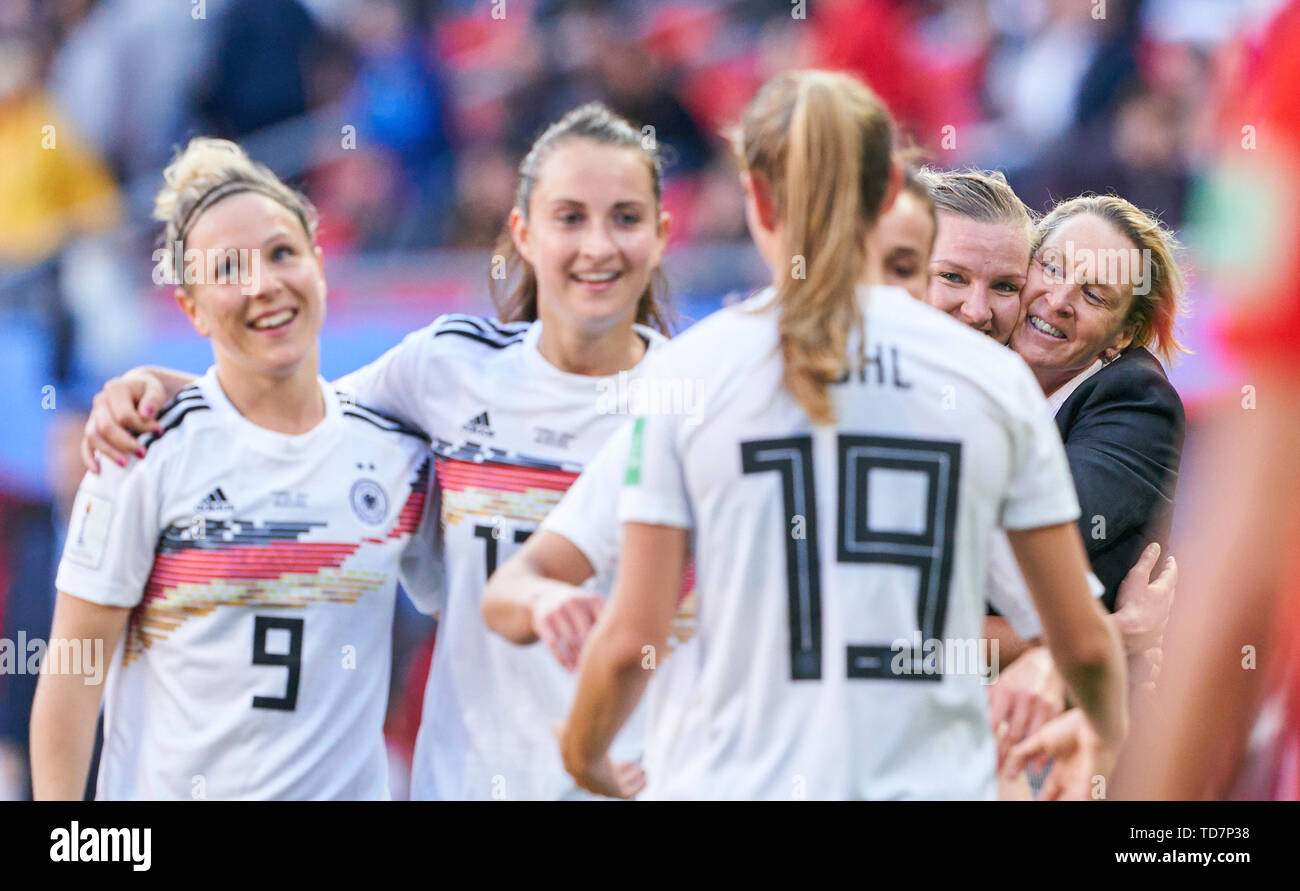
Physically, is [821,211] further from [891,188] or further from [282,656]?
[282,656]

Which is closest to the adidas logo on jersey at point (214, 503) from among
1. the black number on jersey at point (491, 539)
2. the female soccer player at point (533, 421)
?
the female soccer player at point (533, 421)

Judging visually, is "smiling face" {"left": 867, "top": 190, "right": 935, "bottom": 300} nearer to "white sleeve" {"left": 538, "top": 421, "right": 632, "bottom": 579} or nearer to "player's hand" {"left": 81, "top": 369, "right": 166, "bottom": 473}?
"white sleeve" {"left": 538, "top": 421, "right": 632, "bottom": 579}

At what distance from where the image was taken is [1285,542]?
3.29 feet

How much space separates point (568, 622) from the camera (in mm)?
1980

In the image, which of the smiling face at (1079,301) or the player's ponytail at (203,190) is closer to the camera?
the player's ponytail at (203,190)

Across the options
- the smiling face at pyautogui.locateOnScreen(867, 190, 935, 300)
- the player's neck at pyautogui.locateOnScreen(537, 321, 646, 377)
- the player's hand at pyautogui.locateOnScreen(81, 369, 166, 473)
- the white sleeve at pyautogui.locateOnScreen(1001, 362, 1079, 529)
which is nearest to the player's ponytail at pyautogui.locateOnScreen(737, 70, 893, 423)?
the smiling face at pyautogui.locateOnScreen(867, 190, 935, 300)

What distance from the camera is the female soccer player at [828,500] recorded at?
1.91 m

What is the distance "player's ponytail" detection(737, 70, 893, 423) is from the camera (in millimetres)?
1903

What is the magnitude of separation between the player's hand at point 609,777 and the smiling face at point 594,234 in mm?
752

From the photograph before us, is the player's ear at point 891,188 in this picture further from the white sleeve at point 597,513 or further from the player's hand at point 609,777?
the player's hand at point 609,777

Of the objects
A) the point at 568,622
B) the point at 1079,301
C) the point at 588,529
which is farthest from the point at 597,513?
the point at 1079,301

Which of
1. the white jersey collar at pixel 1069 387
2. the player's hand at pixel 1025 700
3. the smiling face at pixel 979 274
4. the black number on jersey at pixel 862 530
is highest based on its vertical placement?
the smiling face at pixel 979 274

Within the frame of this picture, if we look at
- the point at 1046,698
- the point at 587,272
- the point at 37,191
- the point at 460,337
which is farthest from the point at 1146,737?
the point at 37,191
